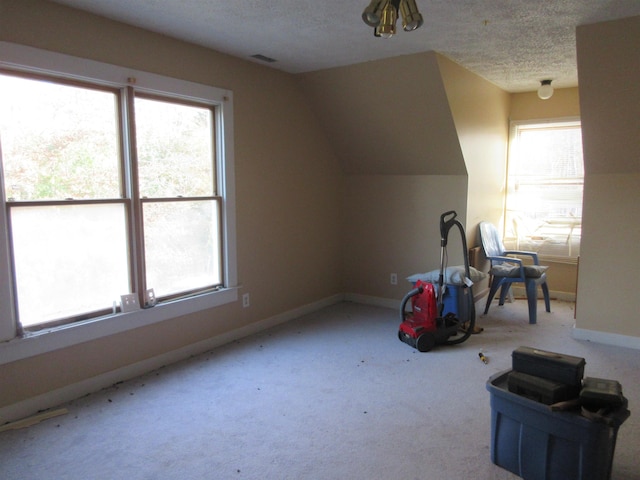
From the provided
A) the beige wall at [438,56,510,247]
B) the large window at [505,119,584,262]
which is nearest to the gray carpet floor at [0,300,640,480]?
the beige wall at [438,56,510,247]

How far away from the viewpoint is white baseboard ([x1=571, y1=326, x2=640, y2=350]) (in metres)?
3.68

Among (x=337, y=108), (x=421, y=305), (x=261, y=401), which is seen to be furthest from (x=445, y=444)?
(x=337, y=108)

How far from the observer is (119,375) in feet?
9.93

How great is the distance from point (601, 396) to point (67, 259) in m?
2.92

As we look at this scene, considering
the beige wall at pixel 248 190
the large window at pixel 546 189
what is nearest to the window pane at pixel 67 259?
the beige wall at pixel 248 190

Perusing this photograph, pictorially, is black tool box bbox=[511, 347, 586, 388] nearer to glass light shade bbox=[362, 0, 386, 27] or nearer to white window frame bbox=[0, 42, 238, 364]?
glass light shade bbox=[362, 0, 386, 27]

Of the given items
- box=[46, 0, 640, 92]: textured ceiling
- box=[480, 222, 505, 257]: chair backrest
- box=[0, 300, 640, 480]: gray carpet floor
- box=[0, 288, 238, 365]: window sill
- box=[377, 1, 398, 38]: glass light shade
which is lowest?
box=[0, 300, 640, 480]: gray carpet floor

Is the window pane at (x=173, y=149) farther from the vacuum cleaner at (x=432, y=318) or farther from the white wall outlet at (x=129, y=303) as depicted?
the vacuum cleaner at (x=432, y=318)

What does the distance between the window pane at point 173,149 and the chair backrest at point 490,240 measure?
111 inches

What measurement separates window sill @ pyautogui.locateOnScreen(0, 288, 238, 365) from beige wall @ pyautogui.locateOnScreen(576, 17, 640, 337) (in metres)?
3.15

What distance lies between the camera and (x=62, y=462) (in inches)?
86.3

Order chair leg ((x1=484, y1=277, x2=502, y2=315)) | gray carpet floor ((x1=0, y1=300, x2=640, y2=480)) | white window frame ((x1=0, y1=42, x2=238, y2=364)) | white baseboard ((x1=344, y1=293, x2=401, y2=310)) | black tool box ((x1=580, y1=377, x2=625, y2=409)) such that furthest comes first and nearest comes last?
white baseboard ((x1=344, y1=293, x2=401, y2=310)) < chair leg ((x1=484, y1=277, x2=502, y2=315)) < white window frame ((x1=0, y1=42, x2=238, y2=364)) < gray carpet floor ((x1=0, y1=300, x2=640, y2=480)) < black tool box ((x1=580, y1=377, x2=625, y2=409))

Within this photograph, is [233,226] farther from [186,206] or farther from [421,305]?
[421,305]

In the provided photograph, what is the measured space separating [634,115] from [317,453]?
3139 millimetres
